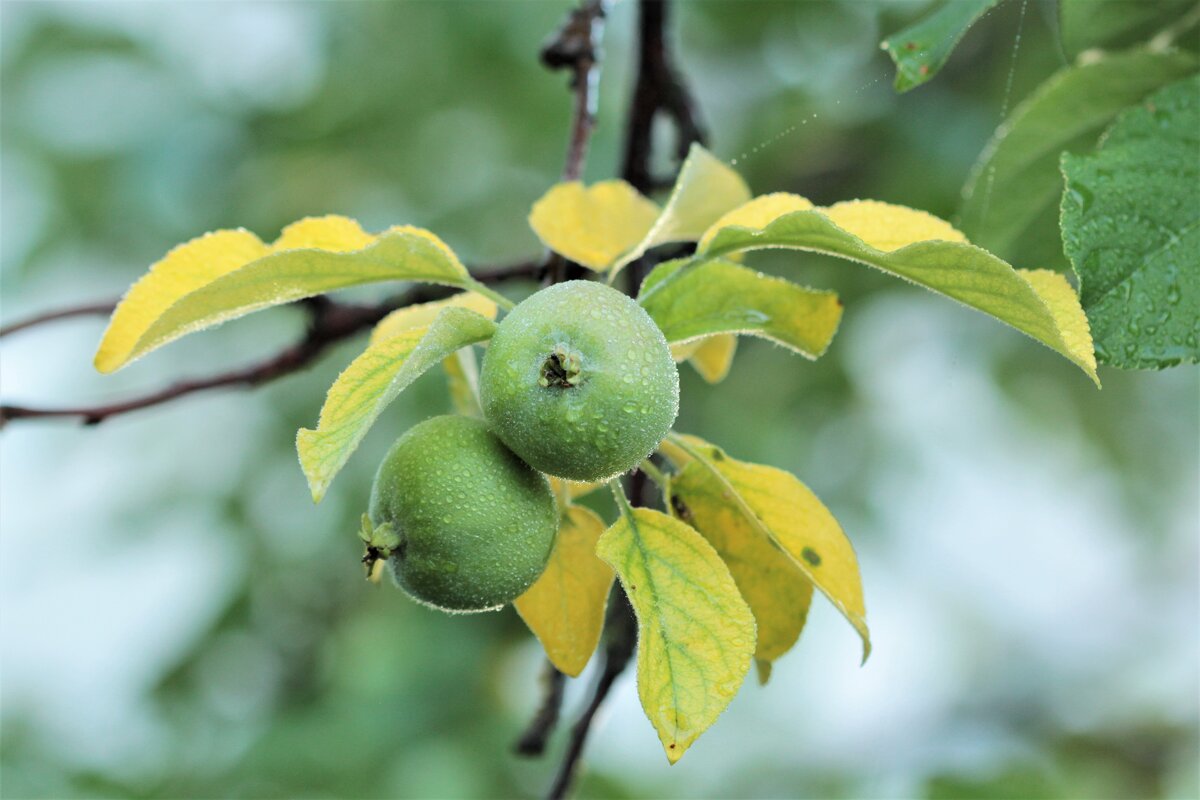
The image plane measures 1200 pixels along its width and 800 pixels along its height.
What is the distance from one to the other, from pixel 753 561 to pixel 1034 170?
18.8 inches

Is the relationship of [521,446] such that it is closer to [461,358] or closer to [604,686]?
[461,358]

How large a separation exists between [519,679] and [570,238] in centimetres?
178

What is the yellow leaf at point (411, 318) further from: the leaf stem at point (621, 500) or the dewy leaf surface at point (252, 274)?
the leaf stem at point (621, 500)

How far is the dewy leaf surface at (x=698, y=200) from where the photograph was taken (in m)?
0.94

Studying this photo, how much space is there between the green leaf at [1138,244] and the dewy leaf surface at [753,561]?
0.96 ft

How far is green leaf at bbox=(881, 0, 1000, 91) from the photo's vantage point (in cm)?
88

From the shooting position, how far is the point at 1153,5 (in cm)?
111

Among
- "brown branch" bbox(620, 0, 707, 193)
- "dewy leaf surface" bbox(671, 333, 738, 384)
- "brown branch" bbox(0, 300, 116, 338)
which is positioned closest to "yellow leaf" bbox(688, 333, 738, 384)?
Result: "dewy leaf surface" bbox(671, 333, 738, 384)

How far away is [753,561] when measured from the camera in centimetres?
92

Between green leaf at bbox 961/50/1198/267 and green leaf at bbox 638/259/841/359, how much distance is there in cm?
24

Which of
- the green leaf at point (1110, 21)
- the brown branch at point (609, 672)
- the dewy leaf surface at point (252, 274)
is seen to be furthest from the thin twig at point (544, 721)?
the green leaf at point (1110, 21)

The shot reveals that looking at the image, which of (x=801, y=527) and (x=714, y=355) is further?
(x=714, y=355)

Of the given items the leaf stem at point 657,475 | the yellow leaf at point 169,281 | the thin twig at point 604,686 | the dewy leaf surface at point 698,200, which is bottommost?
the thin twig at point 604,686

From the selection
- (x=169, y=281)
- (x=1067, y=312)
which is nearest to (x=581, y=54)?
(x=169, y=281)
